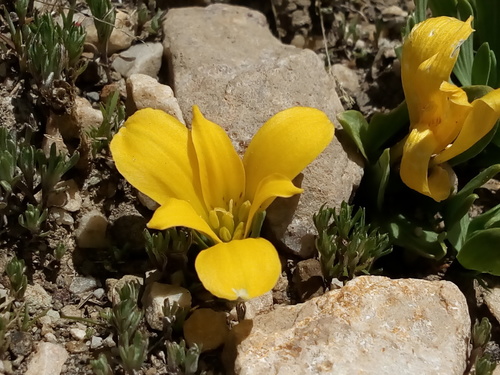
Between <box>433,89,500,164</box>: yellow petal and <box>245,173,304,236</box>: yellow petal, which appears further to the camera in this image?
<box>433,89,500,164</box>: yellow petal

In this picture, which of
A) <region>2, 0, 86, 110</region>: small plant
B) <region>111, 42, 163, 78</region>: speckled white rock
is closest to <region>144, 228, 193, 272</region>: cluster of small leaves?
<region>2, 0, 86, 110</region>: small plant

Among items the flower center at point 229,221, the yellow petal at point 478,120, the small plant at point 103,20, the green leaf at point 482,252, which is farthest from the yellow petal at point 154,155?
the green leaf at point 482,252

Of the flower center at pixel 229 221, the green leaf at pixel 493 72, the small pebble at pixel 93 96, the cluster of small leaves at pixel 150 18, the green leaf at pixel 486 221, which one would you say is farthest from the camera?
the cluster of small leaves at pixel 150 18

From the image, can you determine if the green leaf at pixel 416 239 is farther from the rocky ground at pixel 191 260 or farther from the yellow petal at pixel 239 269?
the yellow petal at pixel 239 269

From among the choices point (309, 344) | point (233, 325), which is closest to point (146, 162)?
point (233, 325)

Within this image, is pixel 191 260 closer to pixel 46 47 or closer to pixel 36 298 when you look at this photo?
pixel 36 298

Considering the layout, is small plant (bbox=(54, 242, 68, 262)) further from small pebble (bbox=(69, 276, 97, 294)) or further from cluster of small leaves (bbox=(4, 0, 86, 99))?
cluster of small leaves (bbox=(4, 0, 86, 99))
